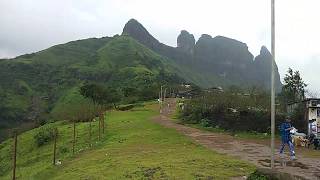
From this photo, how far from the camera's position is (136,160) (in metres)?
22.5

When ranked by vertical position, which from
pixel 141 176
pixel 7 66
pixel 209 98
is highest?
pixel 7 66

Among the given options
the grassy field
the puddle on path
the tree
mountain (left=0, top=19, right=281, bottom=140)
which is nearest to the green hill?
mountain (left=0, top=19, right=281, bottom=140)

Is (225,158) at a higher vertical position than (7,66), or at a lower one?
lower

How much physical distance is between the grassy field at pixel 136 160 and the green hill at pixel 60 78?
51763 mm

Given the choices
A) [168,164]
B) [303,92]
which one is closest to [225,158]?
[168,164]

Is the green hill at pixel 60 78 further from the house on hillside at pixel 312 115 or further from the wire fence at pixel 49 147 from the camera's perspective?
the house on hillside at pixel 312 115

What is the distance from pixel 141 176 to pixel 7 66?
148 metres

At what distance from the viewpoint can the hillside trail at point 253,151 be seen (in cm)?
2017

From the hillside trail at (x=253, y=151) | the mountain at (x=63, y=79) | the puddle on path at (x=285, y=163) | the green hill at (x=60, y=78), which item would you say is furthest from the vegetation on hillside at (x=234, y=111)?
the green hill at (x=60, y=78)

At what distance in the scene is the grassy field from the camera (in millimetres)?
18766

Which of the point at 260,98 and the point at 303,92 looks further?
the point at 303,92

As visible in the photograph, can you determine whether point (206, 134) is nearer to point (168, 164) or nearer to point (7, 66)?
point (168, 164)

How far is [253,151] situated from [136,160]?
8.16m

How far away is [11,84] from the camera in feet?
445
